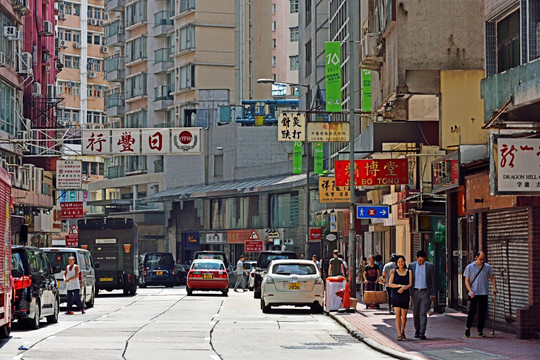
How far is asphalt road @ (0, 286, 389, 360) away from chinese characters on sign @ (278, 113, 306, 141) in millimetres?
10862

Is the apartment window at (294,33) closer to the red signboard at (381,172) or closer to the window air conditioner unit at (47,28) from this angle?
the window air conditioner unit at (47,28)

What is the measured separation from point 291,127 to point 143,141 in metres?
6.74

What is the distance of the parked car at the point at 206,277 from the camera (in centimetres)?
5075

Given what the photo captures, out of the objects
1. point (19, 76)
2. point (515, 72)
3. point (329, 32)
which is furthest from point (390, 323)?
point (329, 32)

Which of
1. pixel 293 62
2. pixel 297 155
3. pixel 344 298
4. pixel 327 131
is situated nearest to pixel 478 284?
pixel 344 298

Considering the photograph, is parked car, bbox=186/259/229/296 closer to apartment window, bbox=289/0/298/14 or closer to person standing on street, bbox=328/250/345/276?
person standing on street, bbox=328/250/345/276

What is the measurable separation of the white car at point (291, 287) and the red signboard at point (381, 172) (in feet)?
17.9

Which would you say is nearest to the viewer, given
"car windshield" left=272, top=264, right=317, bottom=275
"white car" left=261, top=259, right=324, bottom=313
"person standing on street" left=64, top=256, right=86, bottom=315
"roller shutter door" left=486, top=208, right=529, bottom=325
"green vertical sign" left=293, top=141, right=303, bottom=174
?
"roller shutter door" left=486, top=208, right=529, bottom=325

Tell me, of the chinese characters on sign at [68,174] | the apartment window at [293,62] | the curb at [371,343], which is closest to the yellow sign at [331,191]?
the chinese characters on sign at [68,174]

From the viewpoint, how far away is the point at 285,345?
23.6 meters

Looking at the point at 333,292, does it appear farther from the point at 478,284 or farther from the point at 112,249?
the point at 112,249

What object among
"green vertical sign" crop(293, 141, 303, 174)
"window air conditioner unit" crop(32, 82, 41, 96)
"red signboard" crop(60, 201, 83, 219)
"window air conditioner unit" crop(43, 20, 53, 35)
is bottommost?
"red signboard" crop(60, 201, 83, 219)

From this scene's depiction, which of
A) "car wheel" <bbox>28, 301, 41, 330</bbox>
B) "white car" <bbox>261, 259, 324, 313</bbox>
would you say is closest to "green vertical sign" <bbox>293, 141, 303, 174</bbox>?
"white car" <bbox>261, 259, 324, 313</bbox>

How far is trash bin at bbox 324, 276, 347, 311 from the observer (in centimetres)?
3538
